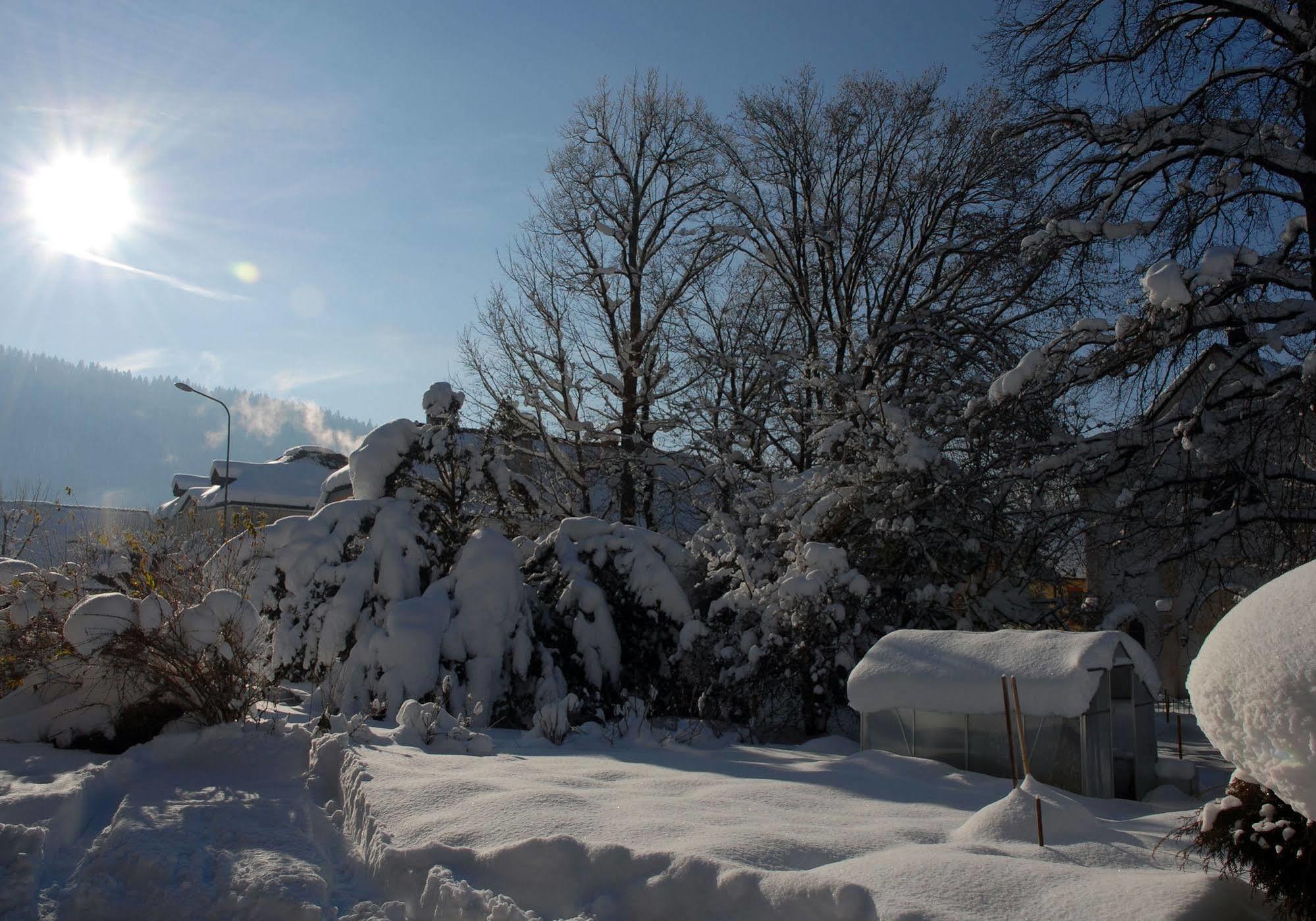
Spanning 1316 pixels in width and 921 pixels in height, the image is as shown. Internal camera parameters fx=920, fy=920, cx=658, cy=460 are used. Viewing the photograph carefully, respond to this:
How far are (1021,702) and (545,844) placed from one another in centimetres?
533

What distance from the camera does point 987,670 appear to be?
8.37 m

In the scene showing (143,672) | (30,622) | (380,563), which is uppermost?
(380,563)

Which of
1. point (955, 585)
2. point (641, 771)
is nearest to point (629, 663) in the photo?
point (955, 585)

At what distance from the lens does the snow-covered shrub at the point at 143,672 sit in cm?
810

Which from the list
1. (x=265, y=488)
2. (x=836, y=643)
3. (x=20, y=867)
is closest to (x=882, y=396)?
(x=836, y=643)

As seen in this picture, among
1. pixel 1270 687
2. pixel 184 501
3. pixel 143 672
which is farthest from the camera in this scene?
pixel 184 501

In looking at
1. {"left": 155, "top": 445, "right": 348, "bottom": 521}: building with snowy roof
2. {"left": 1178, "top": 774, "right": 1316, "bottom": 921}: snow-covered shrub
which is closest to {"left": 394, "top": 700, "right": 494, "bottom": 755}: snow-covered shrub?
{"left": 1178, "top": 774, "right": 1316, "bottom": 921}: snow-covered shrub

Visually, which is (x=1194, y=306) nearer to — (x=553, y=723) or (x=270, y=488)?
(x=553, y=723)

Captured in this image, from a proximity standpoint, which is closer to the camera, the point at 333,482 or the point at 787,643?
the point at 787,643

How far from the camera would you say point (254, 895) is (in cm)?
455

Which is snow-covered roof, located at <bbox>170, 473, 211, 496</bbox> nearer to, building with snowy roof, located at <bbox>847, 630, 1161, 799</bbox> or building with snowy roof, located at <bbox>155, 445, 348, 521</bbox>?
building with snowy roof, located at <bbox>155, 445, 348, 521</bbox>

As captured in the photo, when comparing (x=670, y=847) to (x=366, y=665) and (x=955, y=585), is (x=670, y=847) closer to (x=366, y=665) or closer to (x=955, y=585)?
(x=366, y=665)

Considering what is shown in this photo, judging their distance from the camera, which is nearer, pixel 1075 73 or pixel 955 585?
pixel 1075 73

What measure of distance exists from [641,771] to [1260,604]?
511 centimetres
